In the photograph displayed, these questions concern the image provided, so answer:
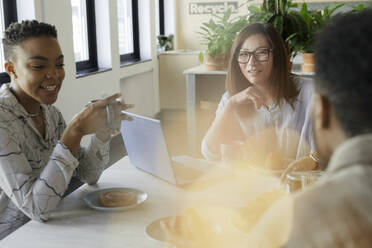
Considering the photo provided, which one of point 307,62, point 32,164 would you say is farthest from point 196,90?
point 32,164

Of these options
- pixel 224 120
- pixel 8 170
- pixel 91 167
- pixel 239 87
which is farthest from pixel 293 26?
pixel 8 170

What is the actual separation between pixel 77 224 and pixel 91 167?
0.41 m

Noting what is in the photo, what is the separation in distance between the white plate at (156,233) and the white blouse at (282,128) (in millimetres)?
917

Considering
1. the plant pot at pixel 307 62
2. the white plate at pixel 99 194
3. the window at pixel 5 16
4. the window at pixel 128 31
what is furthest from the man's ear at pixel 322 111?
the window at pixel 128 31

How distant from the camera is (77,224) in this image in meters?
1.21

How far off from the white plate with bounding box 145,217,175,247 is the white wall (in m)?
2.70

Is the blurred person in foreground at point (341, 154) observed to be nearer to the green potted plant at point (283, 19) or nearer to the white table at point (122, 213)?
the white table at point (122, 213)

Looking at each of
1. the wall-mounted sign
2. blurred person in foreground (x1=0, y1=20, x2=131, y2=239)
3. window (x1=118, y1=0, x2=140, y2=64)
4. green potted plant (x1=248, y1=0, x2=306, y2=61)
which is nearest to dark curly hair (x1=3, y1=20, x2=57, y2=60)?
blurred person in foreground (x1=0, y1=20, x2=131, y2=239)

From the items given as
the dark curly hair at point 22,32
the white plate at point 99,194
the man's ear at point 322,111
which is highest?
the dark curly hair at point 22,32

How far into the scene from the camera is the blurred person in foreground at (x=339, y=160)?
1.46ft

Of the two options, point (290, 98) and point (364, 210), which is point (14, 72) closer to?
point (290, 98)

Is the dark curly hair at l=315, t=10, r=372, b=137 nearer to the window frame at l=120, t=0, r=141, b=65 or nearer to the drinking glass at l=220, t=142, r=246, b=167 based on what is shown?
the drinking glass at l=220, t=142, r=246, b=167

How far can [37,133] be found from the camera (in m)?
1.59

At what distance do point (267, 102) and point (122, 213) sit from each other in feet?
3.42
